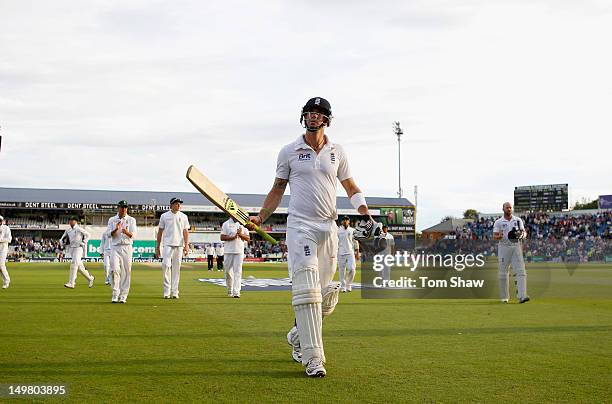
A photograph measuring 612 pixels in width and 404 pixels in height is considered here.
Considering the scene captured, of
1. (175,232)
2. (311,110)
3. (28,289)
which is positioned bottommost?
(28,289)

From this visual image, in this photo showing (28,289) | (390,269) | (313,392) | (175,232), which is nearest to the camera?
(313,392)

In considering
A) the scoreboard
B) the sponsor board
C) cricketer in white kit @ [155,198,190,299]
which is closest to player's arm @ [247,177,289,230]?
cricketer in white kit @ [155,198,190,299]

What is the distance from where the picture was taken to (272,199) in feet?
22.9

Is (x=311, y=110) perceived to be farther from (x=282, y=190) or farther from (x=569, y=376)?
(x=569, y=376)

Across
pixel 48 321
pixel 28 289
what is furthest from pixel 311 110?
pixel 28 289

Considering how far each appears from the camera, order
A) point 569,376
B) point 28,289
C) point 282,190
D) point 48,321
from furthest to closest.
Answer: point 28,289, point 48,321, point 282,190, point 569,376

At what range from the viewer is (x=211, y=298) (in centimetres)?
1588

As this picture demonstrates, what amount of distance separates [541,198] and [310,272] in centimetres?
8354

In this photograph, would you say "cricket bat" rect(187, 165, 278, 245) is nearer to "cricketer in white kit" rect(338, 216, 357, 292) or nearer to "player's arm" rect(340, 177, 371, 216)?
"player's arm" rect(340, 177, 371, 216)

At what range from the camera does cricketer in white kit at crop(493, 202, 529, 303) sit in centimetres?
1516

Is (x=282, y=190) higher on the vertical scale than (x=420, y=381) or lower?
higher

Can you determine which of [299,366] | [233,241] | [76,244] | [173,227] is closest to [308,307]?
[299,366]

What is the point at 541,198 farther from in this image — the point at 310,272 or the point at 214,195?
the point at 310,272

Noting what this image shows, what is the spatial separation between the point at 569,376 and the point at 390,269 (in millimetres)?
16013
